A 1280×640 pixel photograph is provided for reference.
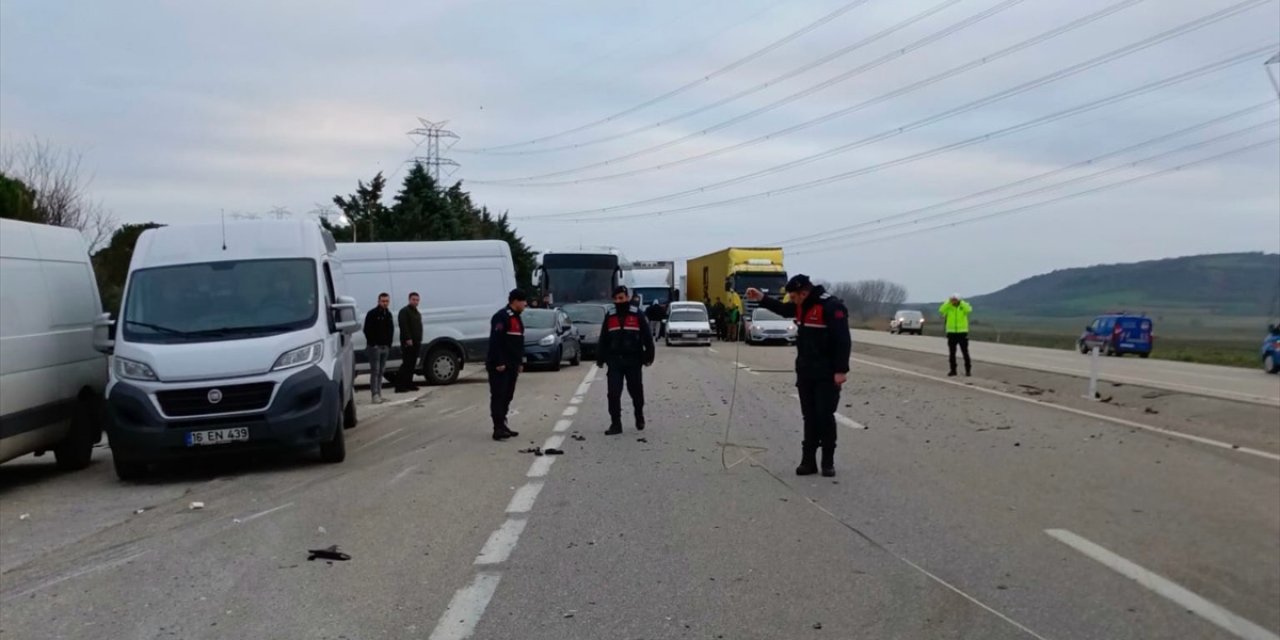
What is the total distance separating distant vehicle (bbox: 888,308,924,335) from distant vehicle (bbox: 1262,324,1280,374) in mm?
42438

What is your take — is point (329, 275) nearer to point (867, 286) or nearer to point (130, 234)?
point (130, 234)

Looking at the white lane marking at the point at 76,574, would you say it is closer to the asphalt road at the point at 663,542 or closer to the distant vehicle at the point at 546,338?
the asphalt road at the point at 663,542

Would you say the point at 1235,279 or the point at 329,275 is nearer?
the point at 329,275

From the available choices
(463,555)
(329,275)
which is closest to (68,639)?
(463,555)

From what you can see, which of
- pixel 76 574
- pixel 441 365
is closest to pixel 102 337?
pixel 76 574

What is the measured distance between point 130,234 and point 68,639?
35.4 metres

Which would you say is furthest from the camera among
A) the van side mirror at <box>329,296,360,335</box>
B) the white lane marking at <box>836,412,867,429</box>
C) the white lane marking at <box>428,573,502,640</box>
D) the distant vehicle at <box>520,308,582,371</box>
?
the distant vehicle at <box>520,308,582,371</box>

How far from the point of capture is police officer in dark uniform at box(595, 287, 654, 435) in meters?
14.1

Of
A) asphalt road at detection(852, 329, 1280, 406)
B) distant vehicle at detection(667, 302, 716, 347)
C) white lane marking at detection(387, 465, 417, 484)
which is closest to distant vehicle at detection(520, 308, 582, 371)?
asphalt road at detection(852, 329, 1280, 406)

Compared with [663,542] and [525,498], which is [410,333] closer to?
[525,498]

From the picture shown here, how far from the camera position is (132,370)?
419 inches

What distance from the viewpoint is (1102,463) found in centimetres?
1159

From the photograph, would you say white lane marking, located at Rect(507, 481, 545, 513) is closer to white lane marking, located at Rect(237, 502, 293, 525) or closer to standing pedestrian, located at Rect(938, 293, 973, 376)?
white lane marking, located at Rect(237, 502, 293, 525)

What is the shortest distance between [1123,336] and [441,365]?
29.4 metres
